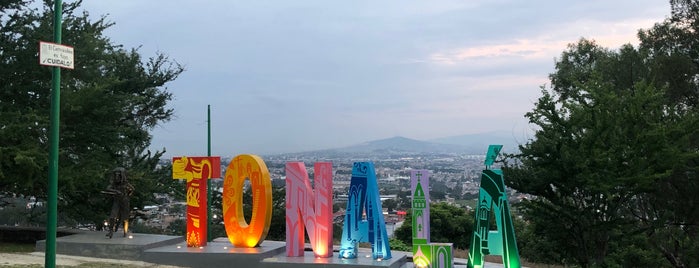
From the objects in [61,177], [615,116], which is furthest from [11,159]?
[615,116]

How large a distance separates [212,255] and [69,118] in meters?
6.99

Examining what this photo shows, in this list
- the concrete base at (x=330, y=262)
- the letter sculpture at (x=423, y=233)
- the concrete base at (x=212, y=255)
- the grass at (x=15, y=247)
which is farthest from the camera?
the grass at (x=15, y=247)

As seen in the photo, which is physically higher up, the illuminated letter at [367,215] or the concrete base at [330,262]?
the illuminated letter at [367,215]

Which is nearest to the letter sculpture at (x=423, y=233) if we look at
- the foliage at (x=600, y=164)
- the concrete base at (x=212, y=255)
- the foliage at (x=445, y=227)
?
the concrete base at (x=212, y=255)

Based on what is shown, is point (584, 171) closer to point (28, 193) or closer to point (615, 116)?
point (615, 116)

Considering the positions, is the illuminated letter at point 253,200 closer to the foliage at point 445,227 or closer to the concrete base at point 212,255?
the concrete base at point 212,255

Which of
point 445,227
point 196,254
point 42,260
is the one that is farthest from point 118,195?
point 445,227

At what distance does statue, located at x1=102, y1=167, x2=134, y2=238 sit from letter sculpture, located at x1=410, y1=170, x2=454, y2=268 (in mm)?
7474

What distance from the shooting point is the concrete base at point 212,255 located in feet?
41.4

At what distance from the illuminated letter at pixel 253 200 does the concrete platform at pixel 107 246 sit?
2107mm

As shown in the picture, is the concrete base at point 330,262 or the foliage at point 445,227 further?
the foliage at point 445,227

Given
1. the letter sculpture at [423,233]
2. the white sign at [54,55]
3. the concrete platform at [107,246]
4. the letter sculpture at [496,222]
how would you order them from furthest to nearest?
1. the concrete platform at [107,246]
2. the letter sculpture at [423,233]
3. the letter sculpture at [496,222]
4. the white sign at [54,55]

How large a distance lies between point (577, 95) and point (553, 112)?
5.33 feet

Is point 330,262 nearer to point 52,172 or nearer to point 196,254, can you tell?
point 196,254
